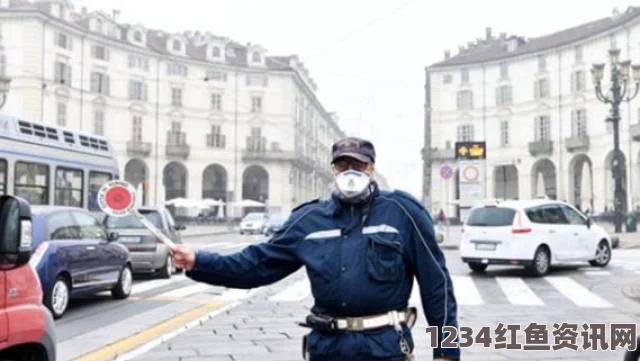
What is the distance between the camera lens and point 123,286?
13281 mm

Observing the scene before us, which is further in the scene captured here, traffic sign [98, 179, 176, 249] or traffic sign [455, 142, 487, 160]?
traffic sign [455, 142, 487, 160]

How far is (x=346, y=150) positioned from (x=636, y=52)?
6220 cm

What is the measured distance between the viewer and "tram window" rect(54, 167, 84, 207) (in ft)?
52.9

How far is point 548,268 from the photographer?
56.2 ft

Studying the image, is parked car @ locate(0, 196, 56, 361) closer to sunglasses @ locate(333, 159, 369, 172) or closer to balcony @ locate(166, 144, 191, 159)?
sunglasses @ locate(333, 159, 369, 172)

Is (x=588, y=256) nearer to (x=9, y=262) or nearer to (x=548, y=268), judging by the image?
(x=548, y=268)

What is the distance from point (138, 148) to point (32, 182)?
55239 millimetres

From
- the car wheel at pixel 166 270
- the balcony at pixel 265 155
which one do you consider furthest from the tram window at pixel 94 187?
the balcony at pixel 265 155

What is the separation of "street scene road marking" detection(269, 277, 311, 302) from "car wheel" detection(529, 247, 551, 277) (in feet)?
15.9

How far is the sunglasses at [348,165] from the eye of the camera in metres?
3.53

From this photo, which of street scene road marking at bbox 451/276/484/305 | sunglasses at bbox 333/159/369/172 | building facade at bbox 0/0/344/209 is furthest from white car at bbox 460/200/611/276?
building facade at bbox 0/0/344/209

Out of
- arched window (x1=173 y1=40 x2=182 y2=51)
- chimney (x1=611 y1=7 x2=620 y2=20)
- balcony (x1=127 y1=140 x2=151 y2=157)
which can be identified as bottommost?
balcony (x1=127 y1=140 x2=151 y2=157)

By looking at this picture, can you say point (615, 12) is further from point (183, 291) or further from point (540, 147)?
point (183, 291)

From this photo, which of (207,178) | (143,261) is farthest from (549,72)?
(143,261)
